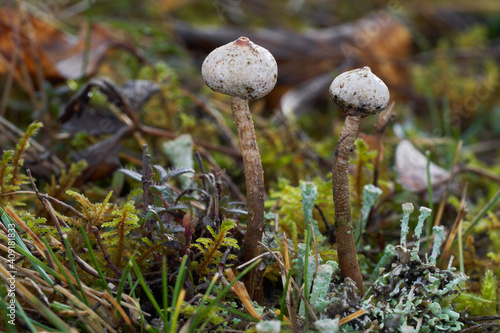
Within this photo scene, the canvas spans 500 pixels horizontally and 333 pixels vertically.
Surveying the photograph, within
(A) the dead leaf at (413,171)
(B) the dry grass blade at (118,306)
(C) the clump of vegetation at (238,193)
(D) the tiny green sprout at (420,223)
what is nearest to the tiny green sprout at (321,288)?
(C) the clump of vegetation at (238,193)

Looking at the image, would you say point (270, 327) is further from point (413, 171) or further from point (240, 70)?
point (413, 171)

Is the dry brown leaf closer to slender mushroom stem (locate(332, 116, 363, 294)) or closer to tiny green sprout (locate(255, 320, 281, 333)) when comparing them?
slender mushroom stem (locate(332, 116, 363, 294))

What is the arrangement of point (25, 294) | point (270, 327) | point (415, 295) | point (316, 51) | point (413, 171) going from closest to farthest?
point (270, 327) < point (25, 294) < point (415, 295) < point (413, 171) < point (316, 51)

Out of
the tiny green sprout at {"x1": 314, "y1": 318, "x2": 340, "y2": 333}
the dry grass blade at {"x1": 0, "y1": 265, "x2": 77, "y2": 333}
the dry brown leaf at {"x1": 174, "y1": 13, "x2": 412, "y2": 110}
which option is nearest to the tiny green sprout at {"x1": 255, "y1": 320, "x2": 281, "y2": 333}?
the tiny green sprout at {"x1": 314, "y1": 318, "x2": 340, "y2": 333}

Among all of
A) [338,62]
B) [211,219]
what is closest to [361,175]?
[211,219]

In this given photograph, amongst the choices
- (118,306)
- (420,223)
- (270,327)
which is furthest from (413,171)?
(118,306)
